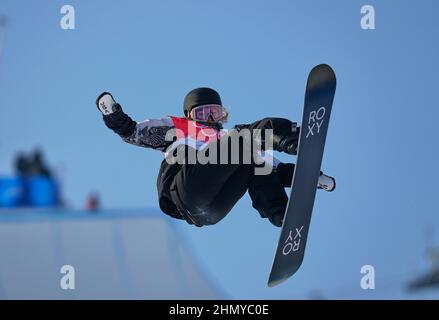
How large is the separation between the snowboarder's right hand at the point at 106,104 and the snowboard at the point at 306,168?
1.32 meters

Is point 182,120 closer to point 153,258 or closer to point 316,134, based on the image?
point 316,134

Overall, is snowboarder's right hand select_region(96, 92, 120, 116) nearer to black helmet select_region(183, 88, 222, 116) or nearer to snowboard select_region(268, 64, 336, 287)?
black helmet select_region(183, 88, 222, 116)

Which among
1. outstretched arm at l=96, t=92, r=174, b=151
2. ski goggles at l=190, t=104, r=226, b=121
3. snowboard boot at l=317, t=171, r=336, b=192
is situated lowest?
snowboard boot at l=317, t=171, r=336, b=192

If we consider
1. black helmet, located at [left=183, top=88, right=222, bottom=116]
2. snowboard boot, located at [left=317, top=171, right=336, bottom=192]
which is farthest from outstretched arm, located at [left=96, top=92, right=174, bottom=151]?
snowboard boot, located at [left=317, top=171, right=336, bottom=192]

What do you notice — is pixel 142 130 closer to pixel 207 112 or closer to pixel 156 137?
pixel 156 137

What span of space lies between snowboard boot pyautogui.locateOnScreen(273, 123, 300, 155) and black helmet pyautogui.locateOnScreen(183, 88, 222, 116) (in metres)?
0.64

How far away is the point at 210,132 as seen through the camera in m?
7.94

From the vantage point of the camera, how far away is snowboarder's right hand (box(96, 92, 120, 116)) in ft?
25.6

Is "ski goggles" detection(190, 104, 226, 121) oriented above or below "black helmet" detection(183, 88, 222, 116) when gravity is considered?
below

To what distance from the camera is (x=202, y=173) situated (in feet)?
25.1

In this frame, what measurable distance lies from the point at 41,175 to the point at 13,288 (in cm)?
311

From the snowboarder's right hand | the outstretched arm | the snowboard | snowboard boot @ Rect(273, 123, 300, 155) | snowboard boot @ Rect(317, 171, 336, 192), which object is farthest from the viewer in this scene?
snowboard boot @ Rect(317, 171, 336, 192)

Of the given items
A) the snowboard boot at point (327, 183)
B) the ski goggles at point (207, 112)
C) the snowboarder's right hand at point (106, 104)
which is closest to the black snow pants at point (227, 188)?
the snowboard boot at point (327, 183)
